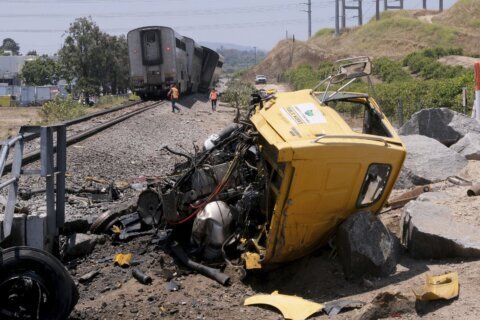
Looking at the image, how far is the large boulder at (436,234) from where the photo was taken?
250 inches

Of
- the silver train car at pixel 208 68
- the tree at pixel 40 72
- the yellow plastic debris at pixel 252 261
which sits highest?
the yellow plastic debris at pixel 252 261

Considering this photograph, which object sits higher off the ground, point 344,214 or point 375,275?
point 344,214

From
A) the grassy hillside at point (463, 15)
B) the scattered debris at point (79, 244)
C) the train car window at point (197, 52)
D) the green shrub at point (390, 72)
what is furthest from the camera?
the grassy hillside at point (463, 15)

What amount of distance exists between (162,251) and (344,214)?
232cm

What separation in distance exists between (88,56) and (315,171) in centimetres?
6002

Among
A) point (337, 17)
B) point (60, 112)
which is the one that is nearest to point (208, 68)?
point (60, 112)

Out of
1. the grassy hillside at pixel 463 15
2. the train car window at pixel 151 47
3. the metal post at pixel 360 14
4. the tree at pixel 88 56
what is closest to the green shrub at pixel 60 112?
the train car window at pixel 151 47

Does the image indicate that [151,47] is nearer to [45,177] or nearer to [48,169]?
[45,177]

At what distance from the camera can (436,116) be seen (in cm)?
1262

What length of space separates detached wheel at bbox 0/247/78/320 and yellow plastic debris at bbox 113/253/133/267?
7.41 ft

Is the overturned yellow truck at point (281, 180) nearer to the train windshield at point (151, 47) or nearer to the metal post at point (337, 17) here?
the train windshield at point (151, 47)

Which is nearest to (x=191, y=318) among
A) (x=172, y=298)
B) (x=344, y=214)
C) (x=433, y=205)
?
(x=172, y=298)

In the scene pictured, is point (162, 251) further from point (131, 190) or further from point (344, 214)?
point (131, 190)

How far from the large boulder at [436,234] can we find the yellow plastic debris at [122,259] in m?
3.10
